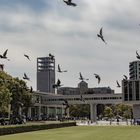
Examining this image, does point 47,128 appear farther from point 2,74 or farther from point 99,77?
point 99,77

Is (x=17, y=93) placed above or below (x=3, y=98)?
above

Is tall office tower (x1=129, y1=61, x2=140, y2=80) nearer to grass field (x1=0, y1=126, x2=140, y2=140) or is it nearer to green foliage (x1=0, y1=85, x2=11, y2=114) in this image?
grass field (x1=0, y1=126, x2=140, y2=140)

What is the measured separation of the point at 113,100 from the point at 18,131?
4922 inches

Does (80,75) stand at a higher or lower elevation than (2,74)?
lower

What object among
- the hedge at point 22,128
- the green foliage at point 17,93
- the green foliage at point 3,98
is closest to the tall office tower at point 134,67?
the hedge at point 22,128

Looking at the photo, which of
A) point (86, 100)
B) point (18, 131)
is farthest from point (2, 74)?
point (86, 100)

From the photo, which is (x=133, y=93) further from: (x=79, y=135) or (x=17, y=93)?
(x=79, y=135)

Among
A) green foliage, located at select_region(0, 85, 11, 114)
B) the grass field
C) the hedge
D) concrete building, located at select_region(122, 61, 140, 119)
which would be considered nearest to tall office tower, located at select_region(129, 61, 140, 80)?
concrete building, located at select_region(122, 61, 140, 119)

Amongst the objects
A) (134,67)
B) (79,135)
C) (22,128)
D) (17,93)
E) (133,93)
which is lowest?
(79,135)

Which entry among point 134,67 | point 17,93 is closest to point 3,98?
point 134,67

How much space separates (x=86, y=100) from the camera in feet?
641

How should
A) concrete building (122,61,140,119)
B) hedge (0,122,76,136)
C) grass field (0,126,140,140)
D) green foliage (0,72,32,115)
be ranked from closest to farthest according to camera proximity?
grass field (0,126,140,140), hedge (0,122,76,136), green foliage (0,72,32,115), concrete building (122,61,140,119)

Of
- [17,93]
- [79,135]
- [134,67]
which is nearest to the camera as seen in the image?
[79,135]

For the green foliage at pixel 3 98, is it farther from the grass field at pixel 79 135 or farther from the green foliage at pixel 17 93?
the grass field at pixel 79 135
